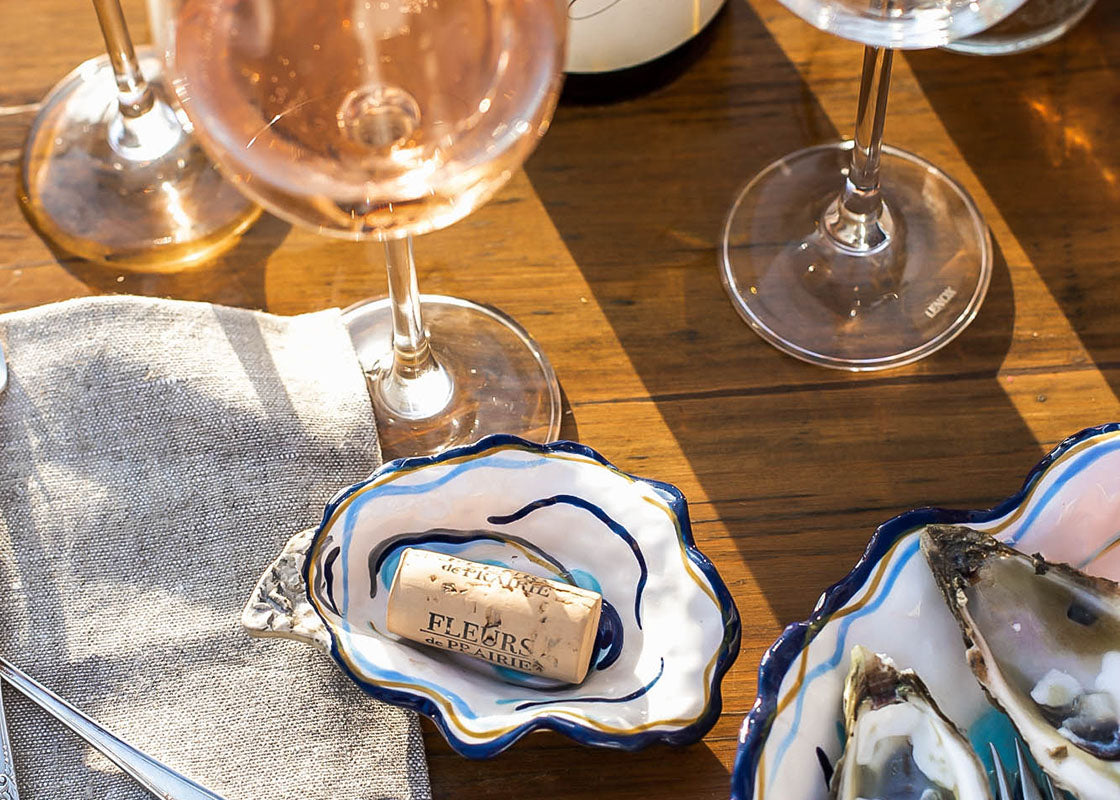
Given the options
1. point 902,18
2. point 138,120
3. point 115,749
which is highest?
point 902,18

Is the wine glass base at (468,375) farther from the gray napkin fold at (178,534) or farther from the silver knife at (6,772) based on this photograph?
the silver knife at (6,772)

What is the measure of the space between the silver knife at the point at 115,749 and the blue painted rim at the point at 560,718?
0.09 m

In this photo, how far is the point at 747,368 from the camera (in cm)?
71

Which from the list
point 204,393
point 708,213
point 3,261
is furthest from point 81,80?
point 708,213

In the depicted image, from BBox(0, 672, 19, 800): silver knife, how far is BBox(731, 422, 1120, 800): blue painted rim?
0.31 meters

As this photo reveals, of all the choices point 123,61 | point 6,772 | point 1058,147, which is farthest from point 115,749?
point 1058,147

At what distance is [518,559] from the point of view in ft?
2.00

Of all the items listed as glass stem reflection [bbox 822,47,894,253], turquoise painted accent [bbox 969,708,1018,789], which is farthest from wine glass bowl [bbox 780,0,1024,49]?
turquoise painted accent [bbox 969,708,1018,789]

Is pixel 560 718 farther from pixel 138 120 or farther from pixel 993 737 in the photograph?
pixel 138 120

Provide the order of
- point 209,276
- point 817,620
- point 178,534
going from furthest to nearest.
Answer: point 209,276 → point 178,534 → point 817,620

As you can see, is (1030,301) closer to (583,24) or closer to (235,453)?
(583,24)

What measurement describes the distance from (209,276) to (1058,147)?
49cm

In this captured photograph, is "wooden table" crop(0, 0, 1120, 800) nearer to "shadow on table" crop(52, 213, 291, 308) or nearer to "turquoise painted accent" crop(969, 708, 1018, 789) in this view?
"shadow on table" crop(52, 213, 291, 308)

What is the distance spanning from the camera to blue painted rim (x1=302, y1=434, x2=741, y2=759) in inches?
Result: 21.0
